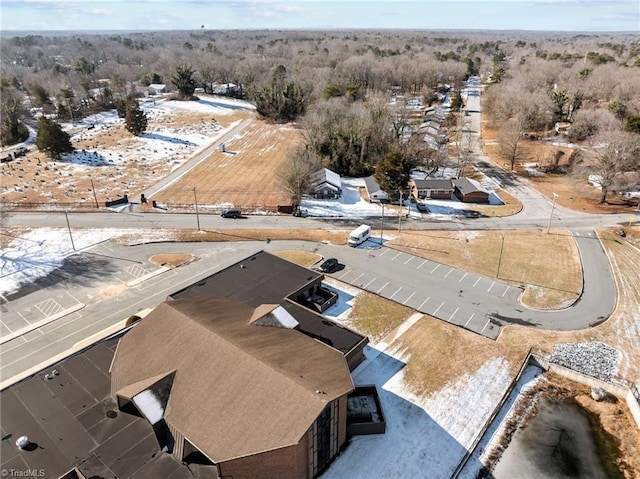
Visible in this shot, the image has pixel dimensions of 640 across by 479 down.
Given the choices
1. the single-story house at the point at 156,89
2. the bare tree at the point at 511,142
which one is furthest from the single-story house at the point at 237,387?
the single-story house at the point at 156,89

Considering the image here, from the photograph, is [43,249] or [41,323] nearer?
[41,323]

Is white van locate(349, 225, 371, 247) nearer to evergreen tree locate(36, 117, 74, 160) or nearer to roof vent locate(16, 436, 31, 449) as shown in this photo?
roof vent locate(16, 436, 31, 449)

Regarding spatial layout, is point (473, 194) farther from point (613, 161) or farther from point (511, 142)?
point (511, 142)

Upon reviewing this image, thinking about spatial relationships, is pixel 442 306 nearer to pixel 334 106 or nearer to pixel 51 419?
pixel 51 419

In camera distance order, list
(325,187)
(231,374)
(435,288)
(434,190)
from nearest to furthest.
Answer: (231,374)
(435,288)
(325,187)
(434,190)

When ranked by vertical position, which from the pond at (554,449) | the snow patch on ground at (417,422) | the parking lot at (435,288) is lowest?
the pond at (554,449)

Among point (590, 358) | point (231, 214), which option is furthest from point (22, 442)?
point (590, 358)

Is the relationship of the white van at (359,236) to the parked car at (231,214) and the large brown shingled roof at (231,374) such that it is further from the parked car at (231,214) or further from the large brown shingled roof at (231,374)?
the large brown shingled roof at (231,374)
